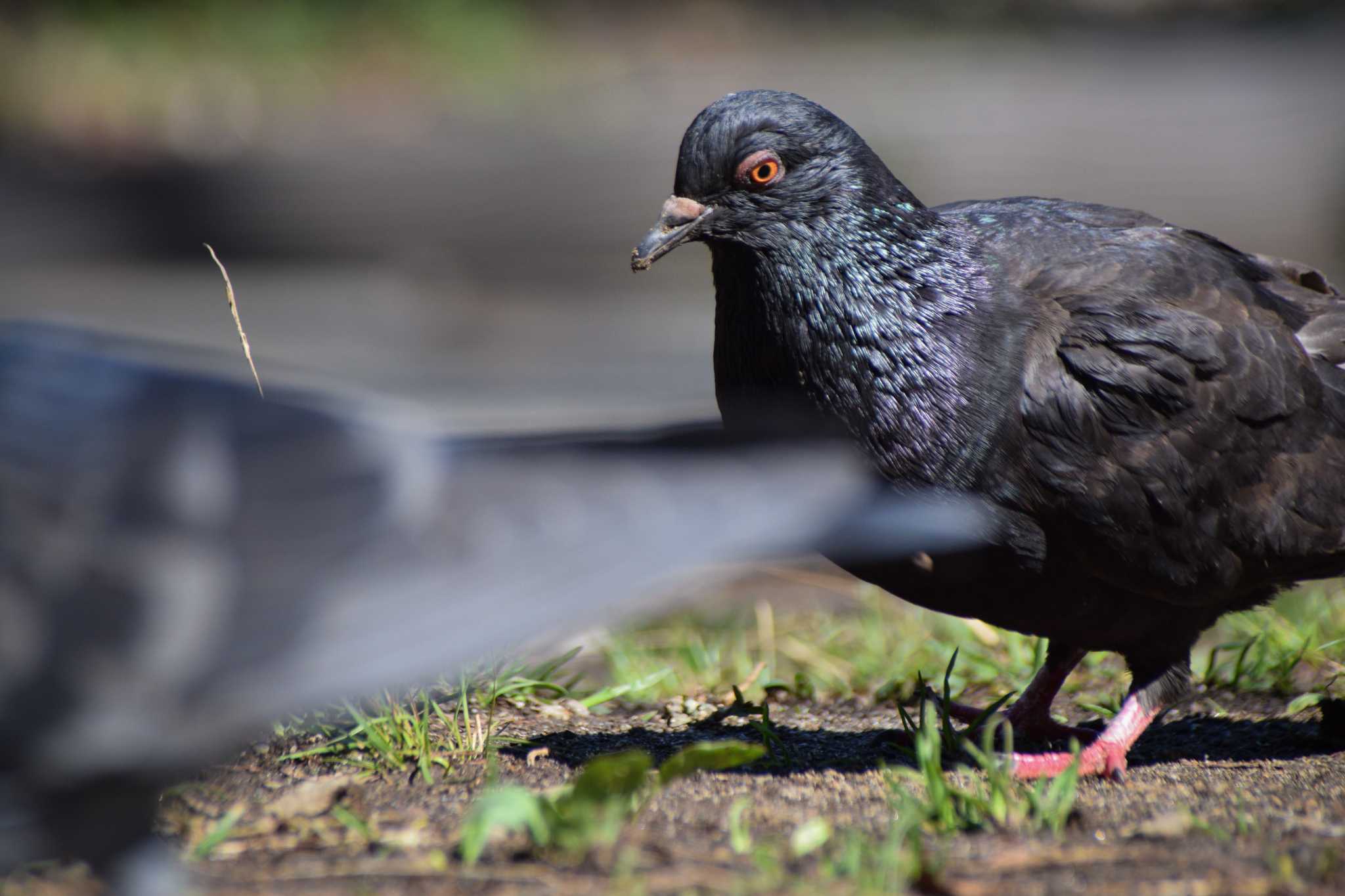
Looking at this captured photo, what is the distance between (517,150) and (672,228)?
24.2 ft

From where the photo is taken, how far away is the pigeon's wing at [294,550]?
2.05 meters

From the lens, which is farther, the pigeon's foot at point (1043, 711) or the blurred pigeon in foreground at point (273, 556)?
the pigeon's foot at point (1043, 711)

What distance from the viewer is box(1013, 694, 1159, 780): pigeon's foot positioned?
3.38 metres

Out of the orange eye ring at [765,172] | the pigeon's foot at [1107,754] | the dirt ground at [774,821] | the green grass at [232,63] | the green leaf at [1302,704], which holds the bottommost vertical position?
the green leaf at [1302,704]

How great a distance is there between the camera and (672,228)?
11.8ft

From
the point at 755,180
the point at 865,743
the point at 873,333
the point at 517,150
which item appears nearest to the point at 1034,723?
the point at 865,743

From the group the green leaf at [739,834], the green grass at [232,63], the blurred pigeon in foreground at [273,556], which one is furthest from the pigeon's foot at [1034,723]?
the green grass at [232,63]

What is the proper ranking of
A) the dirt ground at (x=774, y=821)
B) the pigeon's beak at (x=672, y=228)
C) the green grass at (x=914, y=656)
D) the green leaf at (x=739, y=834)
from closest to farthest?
the dirt ground at (x=774, y=821) < the green leaf at (x=739, y=834) < the pigeon's beak at (x=672, y=228) < the green grass at (x=914, y=656)

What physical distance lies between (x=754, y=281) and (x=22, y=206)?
8.18 metres

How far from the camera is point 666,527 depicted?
2068 millimetres

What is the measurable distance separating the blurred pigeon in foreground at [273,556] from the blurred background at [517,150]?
4.80 metres

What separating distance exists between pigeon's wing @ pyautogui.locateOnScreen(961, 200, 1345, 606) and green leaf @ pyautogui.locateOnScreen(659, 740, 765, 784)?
41.2 inches

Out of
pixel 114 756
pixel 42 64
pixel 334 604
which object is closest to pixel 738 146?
pixel 334 604

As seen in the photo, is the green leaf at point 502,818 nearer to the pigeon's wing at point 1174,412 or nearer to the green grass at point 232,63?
the pigeon's wing at point 1174,412
